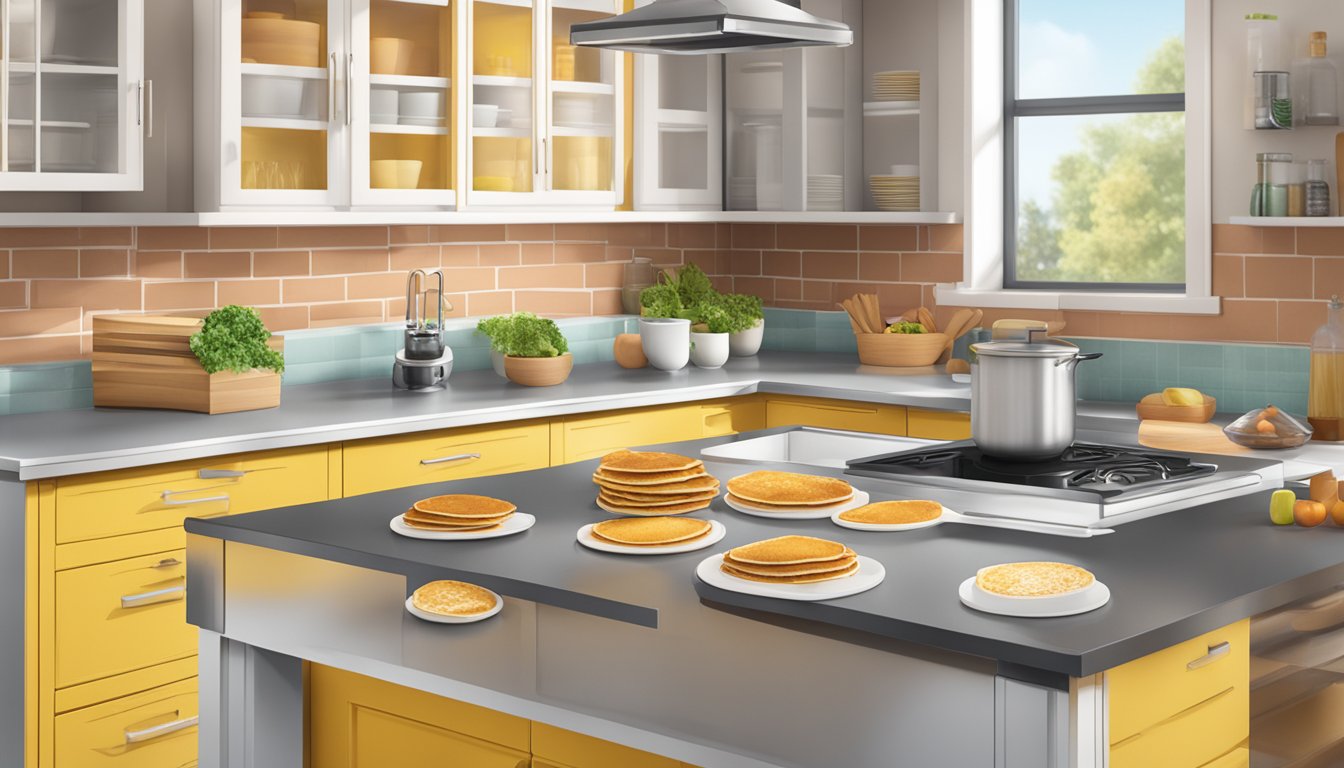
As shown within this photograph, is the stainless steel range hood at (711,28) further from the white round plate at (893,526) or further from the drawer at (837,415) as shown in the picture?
the drawer at (837,415)

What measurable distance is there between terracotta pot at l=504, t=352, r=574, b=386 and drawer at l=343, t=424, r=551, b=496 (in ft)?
1.08

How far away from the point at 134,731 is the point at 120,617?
267mm

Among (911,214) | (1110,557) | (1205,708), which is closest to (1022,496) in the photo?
(1110,557)

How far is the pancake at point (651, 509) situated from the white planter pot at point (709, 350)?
2549 mm

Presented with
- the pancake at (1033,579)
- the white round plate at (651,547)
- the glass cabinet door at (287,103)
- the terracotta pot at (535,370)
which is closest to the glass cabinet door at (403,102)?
the glass cabinet door at (287,103)

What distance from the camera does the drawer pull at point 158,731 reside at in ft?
10.6

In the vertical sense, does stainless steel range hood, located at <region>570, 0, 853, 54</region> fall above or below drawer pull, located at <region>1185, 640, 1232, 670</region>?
above

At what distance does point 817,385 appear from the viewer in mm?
4504

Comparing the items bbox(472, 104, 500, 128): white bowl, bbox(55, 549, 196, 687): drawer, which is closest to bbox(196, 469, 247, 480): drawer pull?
bbox(55, 549, 196, 687): drawer

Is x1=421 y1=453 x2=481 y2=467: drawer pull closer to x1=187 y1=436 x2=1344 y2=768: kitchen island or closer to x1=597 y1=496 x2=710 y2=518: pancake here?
x1=187 y1=436 x2=1344 y2=768: kitchen island

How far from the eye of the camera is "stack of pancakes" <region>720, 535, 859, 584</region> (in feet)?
6.10

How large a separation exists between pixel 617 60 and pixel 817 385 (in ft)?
4.23

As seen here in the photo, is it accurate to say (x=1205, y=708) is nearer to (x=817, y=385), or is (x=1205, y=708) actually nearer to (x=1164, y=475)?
(x=1164, y=475)

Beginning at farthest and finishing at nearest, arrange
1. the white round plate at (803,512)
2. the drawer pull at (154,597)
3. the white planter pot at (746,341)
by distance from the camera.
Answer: the white planter pot at (746,341)
the drawer pull at (154,597)
the white round plate at (803,512)
